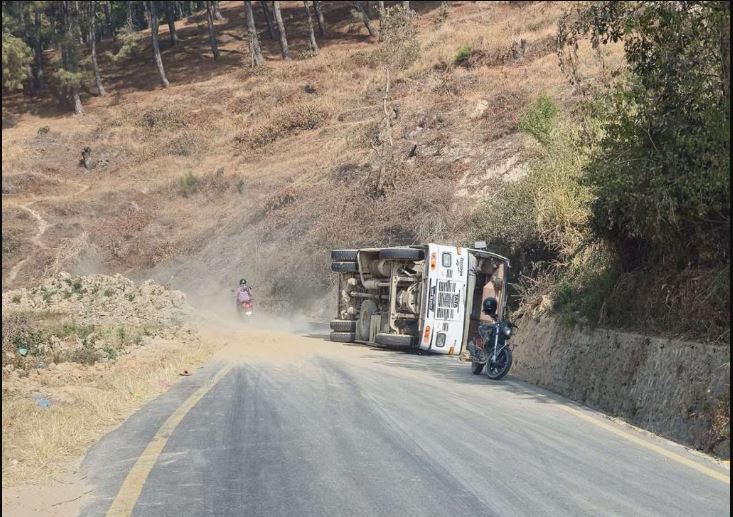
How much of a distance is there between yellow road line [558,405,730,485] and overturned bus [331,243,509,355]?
26.1 ft

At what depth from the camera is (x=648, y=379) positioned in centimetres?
1049

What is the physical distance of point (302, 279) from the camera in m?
38.2

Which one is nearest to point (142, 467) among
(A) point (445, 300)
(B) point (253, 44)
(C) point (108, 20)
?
(A) point (445, 300)

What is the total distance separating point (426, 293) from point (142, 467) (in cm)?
1181

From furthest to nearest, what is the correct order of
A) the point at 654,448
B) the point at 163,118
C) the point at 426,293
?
1. the point at 163,118
2. the point at 426,293
3. the point at 654,448

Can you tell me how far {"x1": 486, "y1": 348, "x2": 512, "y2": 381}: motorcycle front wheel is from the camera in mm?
13977

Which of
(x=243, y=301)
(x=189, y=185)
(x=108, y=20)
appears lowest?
(x=243, y=301)

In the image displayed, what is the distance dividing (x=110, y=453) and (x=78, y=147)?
198 feet

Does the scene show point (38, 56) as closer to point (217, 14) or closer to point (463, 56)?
point (217, 14)

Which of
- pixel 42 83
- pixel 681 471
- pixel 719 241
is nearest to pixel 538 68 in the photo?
pixel 719 241

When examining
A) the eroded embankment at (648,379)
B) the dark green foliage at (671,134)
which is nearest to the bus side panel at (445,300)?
the eroded embankment at (648,379)

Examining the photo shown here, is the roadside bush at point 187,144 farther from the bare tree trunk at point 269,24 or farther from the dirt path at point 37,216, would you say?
the bare tree trunk at point 269,24

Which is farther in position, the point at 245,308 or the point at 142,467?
the point at 245,308

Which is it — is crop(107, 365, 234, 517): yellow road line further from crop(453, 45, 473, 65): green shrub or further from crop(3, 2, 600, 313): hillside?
crop(453, 45, 473, 65): green shrub
